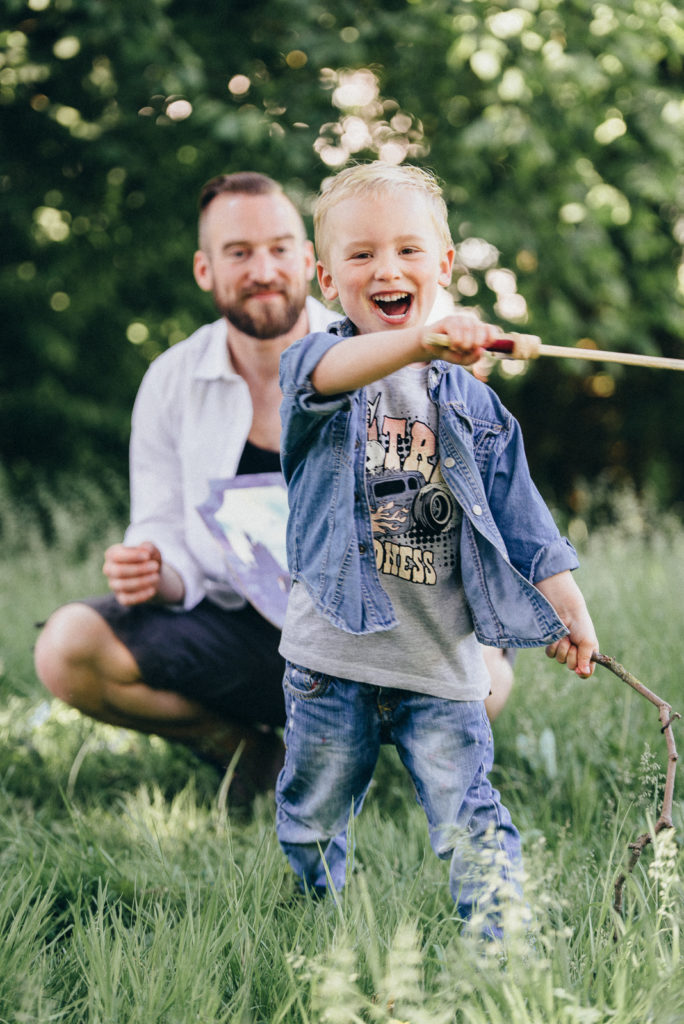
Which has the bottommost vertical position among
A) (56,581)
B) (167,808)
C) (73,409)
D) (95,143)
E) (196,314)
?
(167,808)

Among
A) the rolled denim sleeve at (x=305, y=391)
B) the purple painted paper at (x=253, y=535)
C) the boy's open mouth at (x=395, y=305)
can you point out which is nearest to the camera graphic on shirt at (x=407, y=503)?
the rolled denim sleeve at (x=305, y=391)

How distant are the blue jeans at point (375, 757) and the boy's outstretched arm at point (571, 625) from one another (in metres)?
0.19

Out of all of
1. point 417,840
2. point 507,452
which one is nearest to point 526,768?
point 417,840

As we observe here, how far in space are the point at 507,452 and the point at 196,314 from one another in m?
5.63

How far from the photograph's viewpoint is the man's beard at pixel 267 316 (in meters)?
2.84

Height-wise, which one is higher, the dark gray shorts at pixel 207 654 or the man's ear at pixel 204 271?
the man's ear at pixel 204 271

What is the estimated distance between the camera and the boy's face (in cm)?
162

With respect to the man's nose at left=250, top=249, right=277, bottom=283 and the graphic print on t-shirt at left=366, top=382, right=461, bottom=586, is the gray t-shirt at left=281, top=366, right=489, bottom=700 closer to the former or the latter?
the graphic print on t-shirt at left=366, top=382, right=461, bottom=586

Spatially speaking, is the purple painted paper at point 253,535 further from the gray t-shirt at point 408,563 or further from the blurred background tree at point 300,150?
the blurred background tree at point 300,150

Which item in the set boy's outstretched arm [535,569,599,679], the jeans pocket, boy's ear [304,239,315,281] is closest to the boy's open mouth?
boy's outstretched arm [535,569,599,679]

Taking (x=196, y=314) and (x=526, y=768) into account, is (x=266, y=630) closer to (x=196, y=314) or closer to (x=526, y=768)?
(x=526, y=768)

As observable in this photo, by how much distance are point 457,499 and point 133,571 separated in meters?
1.18

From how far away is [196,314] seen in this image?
707 cm

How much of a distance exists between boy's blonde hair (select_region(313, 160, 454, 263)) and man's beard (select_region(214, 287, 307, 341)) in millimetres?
1071
